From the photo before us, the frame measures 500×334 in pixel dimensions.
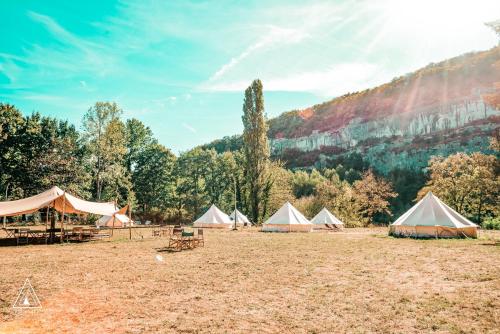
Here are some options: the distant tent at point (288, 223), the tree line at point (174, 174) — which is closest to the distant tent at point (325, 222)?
the distant tent at point (288, 223)

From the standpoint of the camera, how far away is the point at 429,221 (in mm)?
19875

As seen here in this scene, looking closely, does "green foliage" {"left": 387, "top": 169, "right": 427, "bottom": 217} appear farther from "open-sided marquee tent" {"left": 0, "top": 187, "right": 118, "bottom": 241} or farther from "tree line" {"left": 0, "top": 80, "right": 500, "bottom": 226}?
"open-sided marquee tent" {"left": 0, "top": 187, "right": 118, "bottom": 241}

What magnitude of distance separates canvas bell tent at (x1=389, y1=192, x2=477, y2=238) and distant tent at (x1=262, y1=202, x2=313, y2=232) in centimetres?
800

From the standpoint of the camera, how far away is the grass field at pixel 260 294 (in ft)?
18.3

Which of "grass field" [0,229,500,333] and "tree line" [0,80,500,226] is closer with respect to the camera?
"grass field" [0,229,500,333]

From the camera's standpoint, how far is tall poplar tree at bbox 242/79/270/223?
131 ft

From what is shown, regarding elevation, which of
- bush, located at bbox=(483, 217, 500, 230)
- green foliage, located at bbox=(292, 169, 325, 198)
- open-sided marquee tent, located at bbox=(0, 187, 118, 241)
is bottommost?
bush, located at bbox=(483, 217, 500, 230)

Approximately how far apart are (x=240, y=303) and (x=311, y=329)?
6.29ft

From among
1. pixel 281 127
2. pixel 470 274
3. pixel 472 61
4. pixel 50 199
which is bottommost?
pixel 470 274

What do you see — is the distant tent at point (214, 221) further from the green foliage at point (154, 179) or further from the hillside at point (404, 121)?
the hillside at point (404, 121)

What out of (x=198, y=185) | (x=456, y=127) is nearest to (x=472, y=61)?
(x=456, y=127)

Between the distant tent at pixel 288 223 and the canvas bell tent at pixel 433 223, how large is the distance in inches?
315

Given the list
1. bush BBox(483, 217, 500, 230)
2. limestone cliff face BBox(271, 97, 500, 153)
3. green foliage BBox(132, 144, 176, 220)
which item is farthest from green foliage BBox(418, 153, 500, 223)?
limestone cliff face BBox(271, 97, 500, 153)

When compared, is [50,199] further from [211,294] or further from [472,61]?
[472,61]
